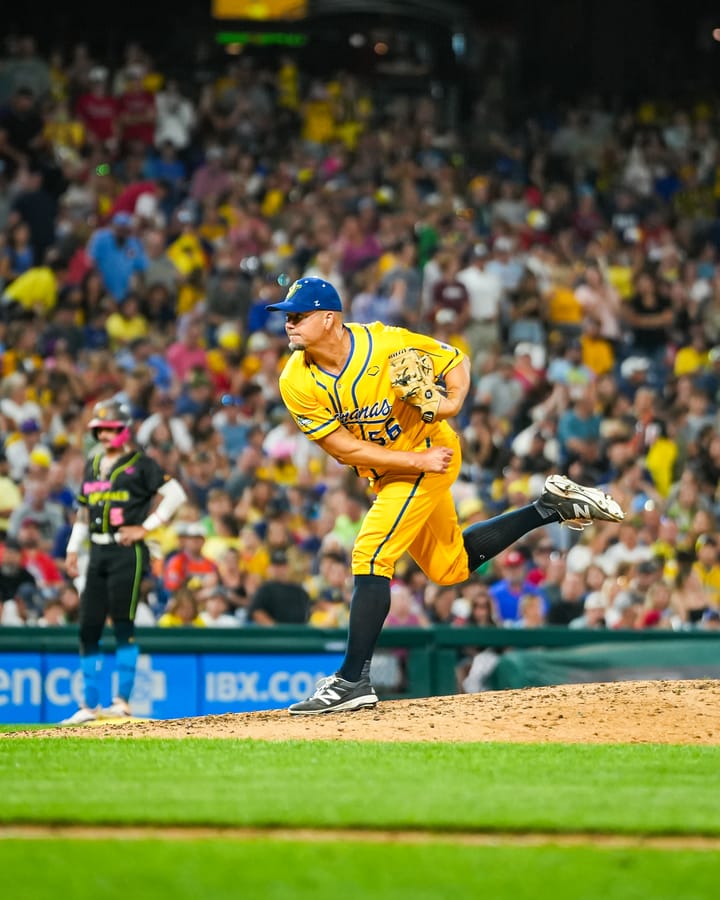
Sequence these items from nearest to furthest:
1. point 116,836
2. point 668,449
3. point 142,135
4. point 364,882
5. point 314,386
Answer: point 364,882 < point 116,836 < point 314,386 < point 668,449 < point 142,135

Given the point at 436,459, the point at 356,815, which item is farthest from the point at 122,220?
the point at 356,815

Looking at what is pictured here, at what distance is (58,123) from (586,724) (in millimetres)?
14381

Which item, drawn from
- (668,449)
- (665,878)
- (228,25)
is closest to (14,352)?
(668,449)

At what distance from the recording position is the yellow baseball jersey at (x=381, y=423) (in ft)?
27.7

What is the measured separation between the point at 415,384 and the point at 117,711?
3665mm

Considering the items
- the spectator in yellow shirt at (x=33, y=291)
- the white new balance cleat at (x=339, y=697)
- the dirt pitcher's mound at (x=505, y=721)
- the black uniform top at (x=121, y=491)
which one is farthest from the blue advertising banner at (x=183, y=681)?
the spectator in yellow shirt at (x=33, y=291)

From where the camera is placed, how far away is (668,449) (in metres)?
16.8

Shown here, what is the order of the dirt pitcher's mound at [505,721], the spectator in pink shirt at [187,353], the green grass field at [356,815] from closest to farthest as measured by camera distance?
the green grass field at [356,815] < the dirt pitcher's mound at [505,721] < the spectator in pink shirt at [187,353]

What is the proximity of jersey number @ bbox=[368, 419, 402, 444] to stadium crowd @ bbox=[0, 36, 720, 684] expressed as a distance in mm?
2987

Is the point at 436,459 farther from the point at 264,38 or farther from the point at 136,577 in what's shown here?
the point at 264,38

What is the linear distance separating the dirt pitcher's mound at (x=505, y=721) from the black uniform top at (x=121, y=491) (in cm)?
176

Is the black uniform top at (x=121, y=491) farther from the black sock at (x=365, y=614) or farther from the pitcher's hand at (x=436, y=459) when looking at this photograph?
the pitcher's hand at (x=436, y=459)

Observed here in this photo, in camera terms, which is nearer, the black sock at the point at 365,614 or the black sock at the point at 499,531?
the black sock at the point at 365,614

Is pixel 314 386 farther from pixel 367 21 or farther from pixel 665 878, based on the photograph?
pixel 367 21
